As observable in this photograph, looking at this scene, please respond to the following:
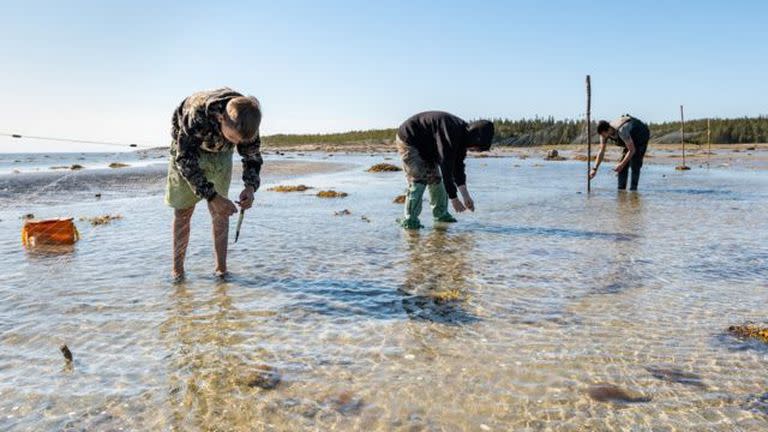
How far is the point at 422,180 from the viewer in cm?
1016

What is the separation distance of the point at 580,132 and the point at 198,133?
80.8 m

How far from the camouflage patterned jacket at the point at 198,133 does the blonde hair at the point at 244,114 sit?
292mm

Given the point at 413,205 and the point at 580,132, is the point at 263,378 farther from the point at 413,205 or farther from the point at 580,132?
the point at 580,132

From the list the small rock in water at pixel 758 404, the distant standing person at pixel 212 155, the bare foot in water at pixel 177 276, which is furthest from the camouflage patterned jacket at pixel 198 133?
the small rock in water at pixel 758 404

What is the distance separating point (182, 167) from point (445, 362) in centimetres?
351

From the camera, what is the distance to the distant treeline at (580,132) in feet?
216

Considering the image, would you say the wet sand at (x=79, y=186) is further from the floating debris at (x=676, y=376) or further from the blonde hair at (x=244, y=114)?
the floating debris at (x=676, y=376)

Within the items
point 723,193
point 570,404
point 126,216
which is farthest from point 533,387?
point 723,193

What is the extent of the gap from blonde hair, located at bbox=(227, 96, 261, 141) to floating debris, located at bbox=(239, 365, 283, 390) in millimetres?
2353

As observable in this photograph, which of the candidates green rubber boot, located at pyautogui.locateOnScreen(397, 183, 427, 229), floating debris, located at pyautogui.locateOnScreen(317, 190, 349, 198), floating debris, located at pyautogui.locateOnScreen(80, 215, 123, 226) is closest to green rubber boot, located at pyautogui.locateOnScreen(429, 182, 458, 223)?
green rubber boot, located at pyautogui.locateOnScreen(397, 183, 427, 229)

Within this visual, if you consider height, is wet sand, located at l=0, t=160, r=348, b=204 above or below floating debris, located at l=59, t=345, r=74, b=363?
above

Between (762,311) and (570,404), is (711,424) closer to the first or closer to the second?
(570,404)

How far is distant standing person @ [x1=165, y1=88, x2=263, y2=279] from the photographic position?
5.38m

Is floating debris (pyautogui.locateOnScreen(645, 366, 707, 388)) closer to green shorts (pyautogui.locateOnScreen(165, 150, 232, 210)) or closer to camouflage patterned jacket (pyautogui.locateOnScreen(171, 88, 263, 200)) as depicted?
camouflage patterned jacket (pyautogui.locateOnScreen(171, 88, 263, 200))
